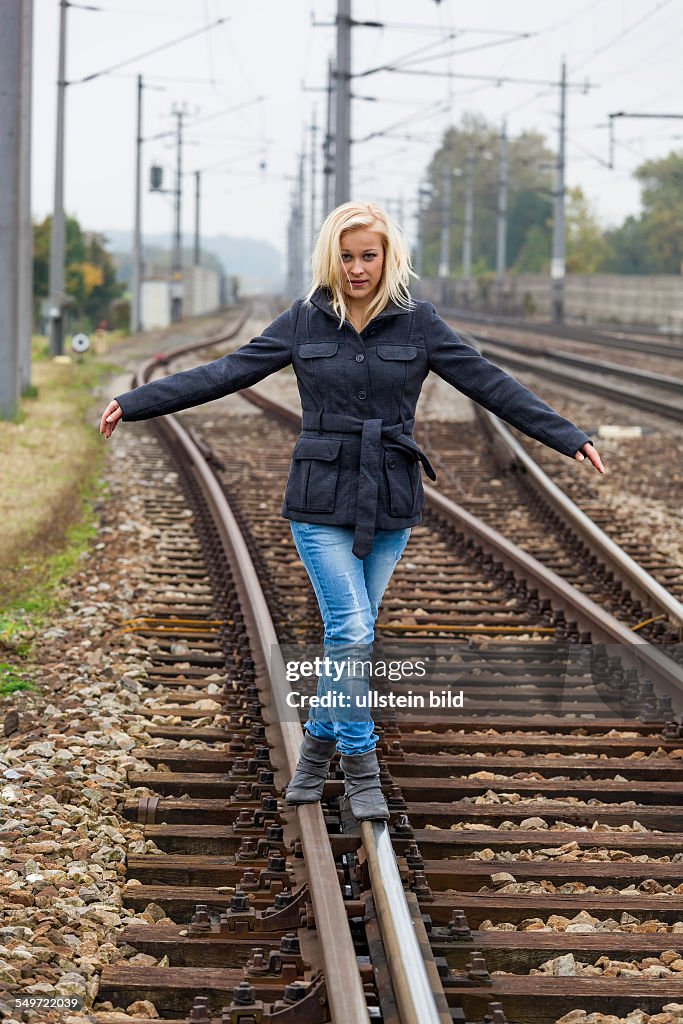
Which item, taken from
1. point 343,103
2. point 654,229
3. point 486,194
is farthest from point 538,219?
point 343,103

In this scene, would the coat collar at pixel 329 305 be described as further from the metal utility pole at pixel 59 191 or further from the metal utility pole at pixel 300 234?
the metal utility pole at pixel 300 234

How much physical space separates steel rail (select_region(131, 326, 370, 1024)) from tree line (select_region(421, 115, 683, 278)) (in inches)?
2313

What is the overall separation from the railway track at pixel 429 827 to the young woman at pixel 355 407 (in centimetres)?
38

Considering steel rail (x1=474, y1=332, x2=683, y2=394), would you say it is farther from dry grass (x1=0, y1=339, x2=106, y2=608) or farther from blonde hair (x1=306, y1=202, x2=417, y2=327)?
blonde hair (x1=306, y1=202, x2=417, y2=327)

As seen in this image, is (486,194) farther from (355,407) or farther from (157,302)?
(355,407)

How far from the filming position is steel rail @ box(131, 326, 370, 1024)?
3242mm

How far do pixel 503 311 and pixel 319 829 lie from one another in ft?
198

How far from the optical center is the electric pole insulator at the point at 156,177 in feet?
176

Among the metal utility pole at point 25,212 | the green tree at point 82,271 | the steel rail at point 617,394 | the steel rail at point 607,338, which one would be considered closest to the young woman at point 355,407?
the metal utility pole at point 25,212

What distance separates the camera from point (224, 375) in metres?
4.36

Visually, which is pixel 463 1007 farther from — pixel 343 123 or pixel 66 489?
pixel 343 123

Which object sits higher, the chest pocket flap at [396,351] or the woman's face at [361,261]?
the woman's face at [361,261]

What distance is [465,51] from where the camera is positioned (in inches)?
934

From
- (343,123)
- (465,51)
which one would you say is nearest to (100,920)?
(343,123)
